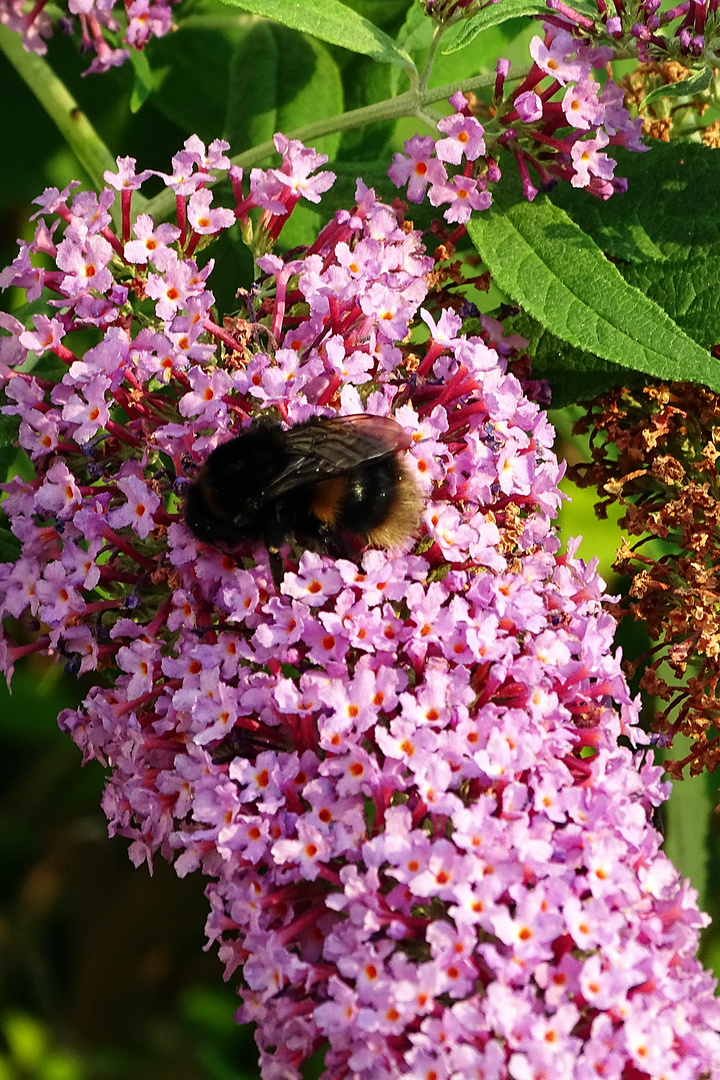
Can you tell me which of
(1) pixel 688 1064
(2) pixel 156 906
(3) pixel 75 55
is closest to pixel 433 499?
(1) pixel 688 1064

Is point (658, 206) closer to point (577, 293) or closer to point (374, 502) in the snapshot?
point (577, 293)

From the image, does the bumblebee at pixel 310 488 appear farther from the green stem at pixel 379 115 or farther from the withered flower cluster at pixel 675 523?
the green stem at pixel 379 115

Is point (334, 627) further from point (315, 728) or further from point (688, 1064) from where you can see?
point (688, 1064)

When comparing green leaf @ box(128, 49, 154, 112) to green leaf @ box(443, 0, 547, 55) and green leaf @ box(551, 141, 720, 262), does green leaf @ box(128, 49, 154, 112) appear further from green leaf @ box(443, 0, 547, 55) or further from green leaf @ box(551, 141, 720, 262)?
green leaf @ box(551, 141, 720, 262)

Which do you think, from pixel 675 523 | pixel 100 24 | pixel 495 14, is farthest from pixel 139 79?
pixel 675 523

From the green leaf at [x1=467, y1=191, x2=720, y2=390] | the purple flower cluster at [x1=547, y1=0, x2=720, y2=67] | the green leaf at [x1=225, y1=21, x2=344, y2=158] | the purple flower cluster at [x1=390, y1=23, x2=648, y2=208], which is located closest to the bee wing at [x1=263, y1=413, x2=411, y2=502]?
the green leaf at [x1=467, y1=191, x2=720, y2=390]

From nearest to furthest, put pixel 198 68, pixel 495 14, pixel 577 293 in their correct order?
pixel 495 14, pixel 577 293, pixel 198 68
